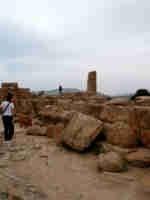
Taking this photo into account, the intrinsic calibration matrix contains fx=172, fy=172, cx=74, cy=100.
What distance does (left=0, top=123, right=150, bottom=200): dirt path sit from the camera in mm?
3036

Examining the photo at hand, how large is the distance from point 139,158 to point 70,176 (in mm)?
1673

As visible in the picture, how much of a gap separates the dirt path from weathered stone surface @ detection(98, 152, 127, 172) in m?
0.14

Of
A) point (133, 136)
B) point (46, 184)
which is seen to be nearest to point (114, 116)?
point (133, 136)

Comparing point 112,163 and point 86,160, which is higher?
point 112,163

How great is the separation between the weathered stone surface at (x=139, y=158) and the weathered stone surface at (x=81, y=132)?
3.51ft

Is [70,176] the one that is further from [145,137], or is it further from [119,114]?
[119,114]

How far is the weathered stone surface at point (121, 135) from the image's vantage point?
4562mm

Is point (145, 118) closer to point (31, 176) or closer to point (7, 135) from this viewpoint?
point (31, 176)

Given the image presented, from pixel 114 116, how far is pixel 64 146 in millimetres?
1767

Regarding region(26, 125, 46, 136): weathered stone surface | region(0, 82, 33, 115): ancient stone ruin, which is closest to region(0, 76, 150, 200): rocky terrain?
region(26, 125, 46, 136): weathered stone surface

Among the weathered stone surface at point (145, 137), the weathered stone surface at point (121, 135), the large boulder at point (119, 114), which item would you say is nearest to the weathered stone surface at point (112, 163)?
the weathered stone surface at point (121, 135)

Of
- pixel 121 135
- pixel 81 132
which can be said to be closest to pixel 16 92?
pixel 81 132

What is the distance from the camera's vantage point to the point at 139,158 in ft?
13.3

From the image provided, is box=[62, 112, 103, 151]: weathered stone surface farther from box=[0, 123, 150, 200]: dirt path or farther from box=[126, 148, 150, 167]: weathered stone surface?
box=[126, 148, 150, 167]: weathered stone surface
